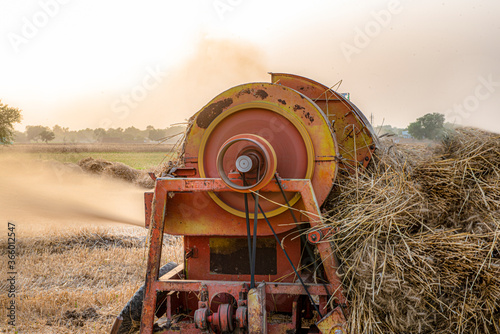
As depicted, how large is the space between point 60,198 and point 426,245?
12478 millimetres

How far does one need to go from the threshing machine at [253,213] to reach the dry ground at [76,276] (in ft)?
1.89

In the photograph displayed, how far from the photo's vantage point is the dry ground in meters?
5.05

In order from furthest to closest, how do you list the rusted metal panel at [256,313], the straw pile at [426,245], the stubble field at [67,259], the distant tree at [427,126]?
1. the distant tree at [427,126]
2. the stubble field at [67,259]
3. the rusted metal panel at [256,313]
4. the straw pile at [426,245]

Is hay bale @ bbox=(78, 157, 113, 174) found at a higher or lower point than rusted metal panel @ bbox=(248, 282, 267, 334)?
higher

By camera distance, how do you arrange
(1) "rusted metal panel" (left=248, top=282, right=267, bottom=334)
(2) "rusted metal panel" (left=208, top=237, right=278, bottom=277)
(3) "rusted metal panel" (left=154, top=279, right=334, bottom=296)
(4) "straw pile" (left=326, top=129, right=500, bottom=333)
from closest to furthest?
1. (4) "straw pile" (left=326, top=129, right=500, bottom=333)
2. (1) "rusted metal panel" (left=248, top=282, right=267, bottom=334)
3. (3) "rusted metal panel" (left=154, top=279, right=334, bottom=296)
4. (2) "rusted metal panel" (left=208, top=237, right=278, bottom=277)

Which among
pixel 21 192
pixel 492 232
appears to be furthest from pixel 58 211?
pixel 492 232

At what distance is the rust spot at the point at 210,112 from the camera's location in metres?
3.91

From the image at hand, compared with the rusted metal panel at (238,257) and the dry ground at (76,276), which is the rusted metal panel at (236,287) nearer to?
the dry ground at (76,276)

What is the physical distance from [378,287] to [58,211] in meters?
10.0

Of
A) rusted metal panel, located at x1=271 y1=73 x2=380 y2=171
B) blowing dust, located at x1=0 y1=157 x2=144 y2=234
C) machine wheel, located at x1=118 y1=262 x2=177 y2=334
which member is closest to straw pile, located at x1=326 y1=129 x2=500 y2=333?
rusted metal panel, located at x1=271 y1=73 x2=380 y2=171

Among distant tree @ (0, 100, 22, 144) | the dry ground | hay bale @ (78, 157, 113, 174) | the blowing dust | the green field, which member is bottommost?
the dry ground

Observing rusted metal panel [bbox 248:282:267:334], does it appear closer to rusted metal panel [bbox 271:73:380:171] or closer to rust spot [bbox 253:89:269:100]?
rusted metal panel [bbox 271:73:380:171]

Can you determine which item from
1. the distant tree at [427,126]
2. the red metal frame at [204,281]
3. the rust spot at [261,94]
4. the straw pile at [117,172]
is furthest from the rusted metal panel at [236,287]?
the straw pile at [117,172]

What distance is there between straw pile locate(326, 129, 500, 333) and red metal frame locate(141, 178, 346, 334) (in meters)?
0.12
